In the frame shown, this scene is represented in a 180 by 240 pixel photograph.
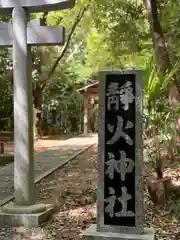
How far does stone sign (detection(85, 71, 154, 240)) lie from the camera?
421 cm

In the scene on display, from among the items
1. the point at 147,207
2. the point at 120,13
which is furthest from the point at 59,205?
the point at 120,13

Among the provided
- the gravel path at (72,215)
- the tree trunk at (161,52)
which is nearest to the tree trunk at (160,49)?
the tree trunk at (161,52)

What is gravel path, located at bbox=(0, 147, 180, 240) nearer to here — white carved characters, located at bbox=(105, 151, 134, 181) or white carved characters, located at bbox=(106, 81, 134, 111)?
white carved characters, located at bbox=(105, 151, 134, 181)

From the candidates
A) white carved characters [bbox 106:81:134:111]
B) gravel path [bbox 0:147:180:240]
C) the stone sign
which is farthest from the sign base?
white carved characters [bbox 106:81:134:111]

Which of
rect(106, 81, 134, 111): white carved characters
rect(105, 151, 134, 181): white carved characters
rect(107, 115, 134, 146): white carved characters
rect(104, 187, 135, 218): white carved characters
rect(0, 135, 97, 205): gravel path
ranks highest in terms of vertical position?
rect(106, 81, 134, 111): white carved characters

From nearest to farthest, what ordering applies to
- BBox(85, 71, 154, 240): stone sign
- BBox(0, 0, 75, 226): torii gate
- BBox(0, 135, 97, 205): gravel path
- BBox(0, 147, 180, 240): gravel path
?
BBox(85, 71, 154, 240): stone sign → BBox(0, 147, 180, 240): gravel path → BBox(0, 0, 75, 226): torii gate → BBox(0, 135, 97, 205): gravel path

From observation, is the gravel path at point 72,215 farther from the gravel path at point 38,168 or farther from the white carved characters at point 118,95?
the white carved characters at point 118,95

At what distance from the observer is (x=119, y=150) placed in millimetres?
4266

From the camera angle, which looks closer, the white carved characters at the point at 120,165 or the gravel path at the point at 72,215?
the white carved characters at the point at 120,165

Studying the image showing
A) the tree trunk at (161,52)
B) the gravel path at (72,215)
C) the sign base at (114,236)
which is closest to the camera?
the sign base at (114,236)

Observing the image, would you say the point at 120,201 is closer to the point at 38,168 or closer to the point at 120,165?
the point at 120,165

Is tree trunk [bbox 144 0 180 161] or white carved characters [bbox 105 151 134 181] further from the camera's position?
tree trunk [bbox 144 0 180 161]

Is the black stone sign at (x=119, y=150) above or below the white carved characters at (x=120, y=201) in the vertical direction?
above

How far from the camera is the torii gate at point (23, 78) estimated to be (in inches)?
213
